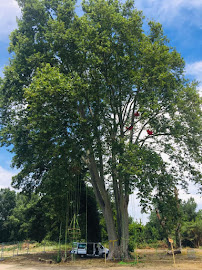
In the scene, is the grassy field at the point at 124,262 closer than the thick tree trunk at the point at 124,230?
Yes

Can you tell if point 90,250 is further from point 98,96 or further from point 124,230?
point 98,96

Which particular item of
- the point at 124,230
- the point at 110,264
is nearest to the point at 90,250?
the point at 124,230

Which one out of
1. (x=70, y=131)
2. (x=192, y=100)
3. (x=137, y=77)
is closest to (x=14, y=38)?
(x=70, y=131)

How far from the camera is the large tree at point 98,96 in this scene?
45.5ft

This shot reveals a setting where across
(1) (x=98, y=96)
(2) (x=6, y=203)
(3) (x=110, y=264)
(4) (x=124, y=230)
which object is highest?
(1) (x=98, y=96)

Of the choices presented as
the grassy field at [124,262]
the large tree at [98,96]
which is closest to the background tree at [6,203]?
the grassy field at [124,262]

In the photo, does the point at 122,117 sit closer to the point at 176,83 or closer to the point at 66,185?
the point at 176,83

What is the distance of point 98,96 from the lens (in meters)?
14.9

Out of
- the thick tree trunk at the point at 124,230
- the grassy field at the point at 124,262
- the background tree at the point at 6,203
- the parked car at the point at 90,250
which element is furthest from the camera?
the background tree at the point at 6,203

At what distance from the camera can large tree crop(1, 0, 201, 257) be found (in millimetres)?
13867

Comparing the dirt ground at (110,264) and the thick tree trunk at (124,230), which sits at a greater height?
the thick tree trunk at (124,230)

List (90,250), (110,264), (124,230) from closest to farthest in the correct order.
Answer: (110,264) → (124,230) → (90,250)

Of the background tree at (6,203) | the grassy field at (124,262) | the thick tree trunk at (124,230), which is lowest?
the grassy field at (124,262)

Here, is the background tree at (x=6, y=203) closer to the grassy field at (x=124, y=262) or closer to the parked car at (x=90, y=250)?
the grassy field at (x=124, y=262)
